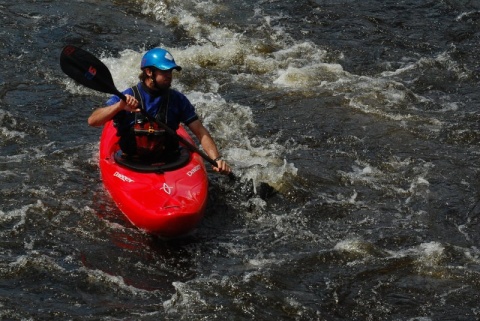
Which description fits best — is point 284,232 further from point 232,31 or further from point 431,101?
point 232,31

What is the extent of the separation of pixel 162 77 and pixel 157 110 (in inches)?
13.0

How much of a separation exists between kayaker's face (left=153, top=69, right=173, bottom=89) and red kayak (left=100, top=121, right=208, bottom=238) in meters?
0.70

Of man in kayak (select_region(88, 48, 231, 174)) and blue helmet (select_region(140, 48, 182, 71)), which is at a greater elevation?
blue helmet (select_region(140, 48, 182, 71))

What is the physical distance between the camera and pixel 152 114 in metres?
7.14

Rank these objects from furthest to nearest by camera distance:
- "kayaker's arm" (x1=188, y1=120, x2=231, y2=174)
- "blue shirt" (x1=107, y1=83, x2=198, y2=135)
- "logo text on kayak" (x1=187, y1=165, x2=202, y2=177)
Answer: "kayaker's arm" (x1=188, y1=120, x2=231, y2=174), "logo text on kayak" (x1=187, y1=165, x2=202, y2=177), "blue shirt" (x1=107, y1=83, x2=198, y2=135)

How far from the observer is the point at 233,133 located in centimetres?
901

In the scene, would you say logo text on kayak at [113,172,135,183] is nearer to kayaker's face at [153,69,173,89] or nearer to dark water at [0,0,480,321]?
dark water at [0,0,480,321]

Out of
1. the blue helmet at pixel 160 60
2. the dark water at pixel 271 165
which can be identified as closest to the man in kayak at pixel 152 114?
the blue helmet at pixel 160 60

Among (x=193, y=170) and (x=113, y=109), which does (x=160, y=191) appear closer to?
(x=193, y=170)

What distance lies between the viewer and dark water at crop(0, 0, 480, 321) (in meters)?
6.30

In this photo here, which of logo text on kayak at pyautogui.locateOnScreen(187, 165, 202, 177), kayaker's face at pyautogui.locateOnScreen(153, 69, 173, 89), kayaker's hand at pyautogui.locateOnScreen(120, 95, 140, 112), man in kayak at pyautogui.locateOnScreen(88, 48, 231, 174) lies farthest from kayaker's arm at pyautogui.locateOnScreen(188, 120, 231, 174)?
kayaker's hand at pyautogui.locateOnScreen(120, 95, 140, 112)

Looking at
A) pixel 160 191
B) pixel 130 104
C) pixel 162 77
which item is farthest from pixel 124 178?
pixel 162 77

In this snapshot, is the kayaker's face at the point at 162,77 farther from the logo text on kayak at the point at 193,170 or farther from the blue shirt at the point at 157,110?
the logo text on kayak at the point at 193,170

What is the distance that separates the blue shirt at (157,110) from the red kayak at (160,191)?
328 mm
